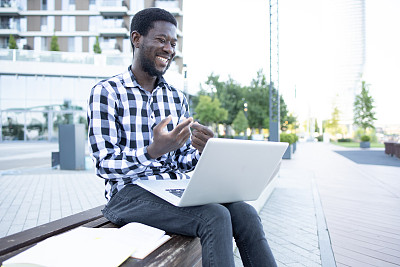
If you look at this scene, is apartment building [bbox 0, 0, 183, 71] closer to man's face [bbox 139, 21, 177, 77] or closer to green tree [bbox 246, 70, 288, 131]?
green tree [bbox 246, 70, 288, 131]

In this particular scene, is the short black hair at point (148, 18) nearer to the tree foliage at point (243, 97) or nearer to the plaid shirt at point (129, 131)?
the plaid shirt at point (129, 131)

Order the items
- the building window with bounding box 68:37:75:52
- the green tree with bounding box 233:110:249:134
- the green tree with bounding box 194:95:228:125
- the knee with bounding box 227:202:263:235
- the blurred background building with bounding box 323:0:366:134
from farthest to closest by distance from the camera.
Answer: the blurred background building with bounding box 323:0:366:134, the green tree with bounding box 233:110:249:134, the building window with bounding box 68:37:75:52, the green tree with bounding box 194:95:228:125, the knee with bounding box 227:202:263:235

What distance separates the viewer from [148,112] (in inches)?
76.9

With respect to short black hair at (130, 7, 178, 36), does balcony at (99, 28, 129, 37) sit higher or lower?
higher

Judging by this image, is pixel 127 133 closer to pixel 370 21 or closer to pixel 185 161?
pixel 185 161

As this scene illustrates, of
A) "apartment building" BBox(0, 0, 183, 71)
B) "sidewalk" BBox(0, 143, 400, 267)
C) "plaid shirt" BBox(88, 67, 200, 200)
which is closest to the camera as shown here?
"plaid shirt" BBox(88, 67, 200, 200)

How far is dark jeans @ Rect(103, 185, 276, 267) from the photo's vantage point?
134 cm

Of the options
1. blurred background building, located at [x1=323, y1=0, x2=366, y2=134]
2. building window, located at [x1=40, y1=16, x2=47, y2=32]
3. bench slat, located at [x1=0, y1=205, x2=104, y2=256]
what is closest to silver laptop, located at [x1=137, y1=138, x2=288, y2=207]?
bench slat, located at [x1=0, y1=205, x2=104, y2=256]

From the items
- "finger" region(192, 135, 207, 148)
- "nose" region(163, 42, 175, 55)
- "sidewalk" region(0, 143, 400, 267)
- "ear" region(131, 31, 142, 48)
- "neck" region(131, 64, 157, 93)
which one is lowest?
"sidewalk" region(0, 143, 400, 267)

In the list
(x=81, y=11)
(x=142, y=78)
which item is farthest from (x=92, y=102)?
(x=81, y=11)

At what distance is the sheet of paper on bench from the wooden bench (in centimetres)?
3

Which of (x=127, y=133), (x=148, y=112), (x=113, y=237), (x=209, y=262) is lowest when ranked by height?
(x=209, y=262)

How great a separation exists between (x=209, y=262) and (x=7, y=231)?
3.32 m

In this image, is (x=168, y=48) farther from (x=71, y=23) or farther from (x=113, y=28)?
(x=71, y=23)
